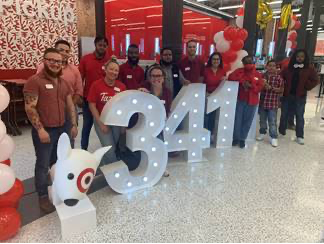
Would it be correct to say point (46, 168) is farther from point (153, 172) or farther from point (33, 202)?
point (153, 172)

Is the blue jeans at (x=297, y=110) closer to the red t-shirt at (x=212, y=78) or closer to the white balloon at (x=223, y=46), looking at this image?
the white balloon at (x=223, y=46)

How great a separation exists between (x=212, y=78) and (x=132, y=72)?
120cm

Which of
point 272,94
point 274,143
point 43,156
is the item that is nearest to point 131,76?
point 43,156

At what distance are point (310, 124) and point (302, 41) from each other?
2564mm

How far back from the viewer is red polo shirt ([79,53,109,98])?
9.55 feet

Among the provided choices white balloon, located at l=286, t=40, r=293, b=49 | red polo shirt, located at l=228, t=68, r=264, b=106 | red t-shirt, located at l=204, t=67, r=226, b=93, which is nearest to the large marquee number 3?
red t-shirt, located at l=204, t=67, r=226, b=93

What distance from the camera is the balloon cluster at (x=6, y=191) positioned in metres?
1.68

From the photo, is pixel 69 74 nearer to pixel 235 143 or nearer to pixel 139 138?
pixel 139 138

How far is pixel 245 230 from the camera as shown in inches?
76.5

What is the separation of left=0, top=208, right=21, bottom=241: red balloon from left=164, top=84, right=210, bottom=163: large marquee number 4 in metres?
1.61

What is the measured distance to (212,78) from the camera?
3.64m

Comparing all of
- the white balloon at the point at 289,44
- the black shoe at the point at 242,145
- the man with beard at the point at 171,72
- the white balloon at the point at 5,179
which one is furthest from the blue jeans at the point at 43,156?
the white balloon at the point at 289,44

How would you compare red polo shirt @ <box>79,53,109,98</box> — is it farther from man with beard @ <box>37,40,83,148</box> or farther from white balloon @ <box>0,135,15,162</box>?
white balloon @ <box>0,135,15,162</box>

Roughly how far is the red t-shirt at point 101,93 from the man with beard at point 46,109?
256 mm
